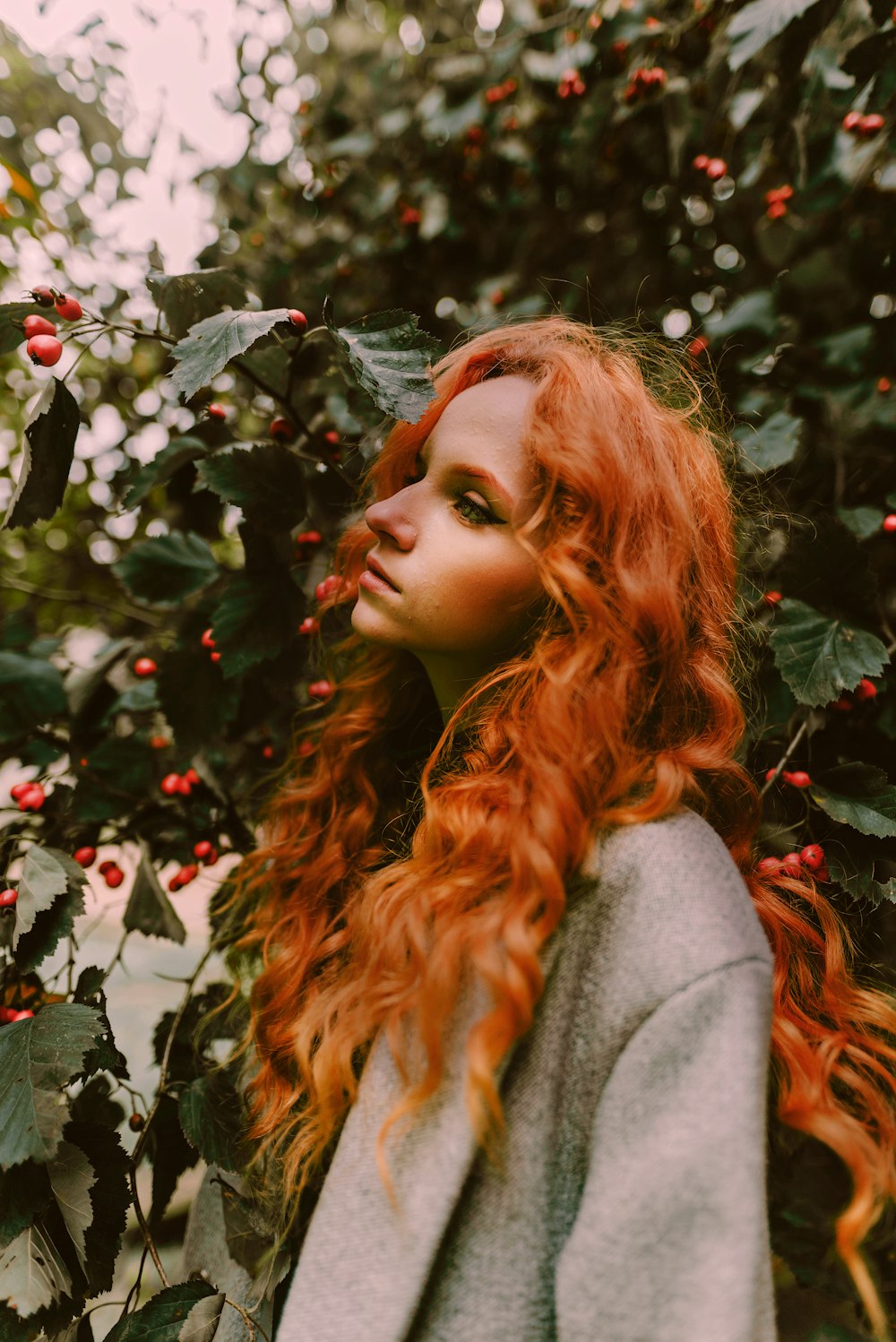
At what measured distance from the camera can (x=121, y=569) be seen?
108cm

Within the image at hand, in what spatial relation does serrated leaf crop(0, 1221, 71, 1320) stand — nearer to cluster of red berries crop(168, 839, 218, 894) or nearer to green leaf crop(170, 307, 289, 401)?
cluster of red berries crop(168, 839, 218, 894)

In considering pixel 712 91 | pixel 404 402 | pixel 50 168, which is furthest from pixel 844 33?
pixel 50 168

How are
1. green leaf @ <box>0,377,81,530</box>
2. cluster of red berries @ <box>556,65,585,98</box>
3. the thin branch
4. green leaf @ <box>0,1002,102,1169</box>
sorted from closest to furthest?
green leaf @ <box>0,1002,102,1169</box>
green leaf @ <box>0,377,81,530</box>
cluster of red berries @ <box>556,65,585,98</box>
the thin branch

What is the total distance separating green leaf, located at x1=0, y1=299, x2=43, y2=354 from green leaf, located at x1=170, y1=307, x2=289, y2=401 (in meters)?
0.18

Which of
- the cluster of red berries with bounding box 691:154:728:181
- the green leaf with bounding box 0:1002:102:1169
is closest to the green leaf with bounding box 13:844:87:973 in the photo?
the green leaf with bounding box 0:1002:102:1169

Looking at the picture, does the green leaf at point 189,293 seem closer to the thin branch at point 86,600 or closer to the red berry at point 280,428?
the red berry at point 280,428

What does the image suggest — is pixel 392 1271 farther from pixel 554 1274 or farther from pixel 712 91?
pixel 712 91

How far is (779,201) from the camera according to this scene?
116cm

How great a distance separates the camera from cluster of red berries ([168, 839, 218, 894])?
1.06 meters

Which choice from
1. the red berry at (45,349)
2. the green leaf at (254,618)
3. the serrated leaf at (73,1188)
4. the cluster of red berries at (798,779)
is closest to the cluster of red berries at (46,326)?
the red berry at (45,349)

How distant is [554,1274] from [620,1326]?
0.08 m

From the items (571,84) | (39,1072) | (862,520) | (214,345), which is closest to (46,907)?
(39,1072)

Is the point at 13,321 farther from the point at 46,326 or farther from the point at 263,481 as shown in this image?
the point at 263,481

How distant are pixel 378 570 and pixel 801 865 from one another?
0.56 m
